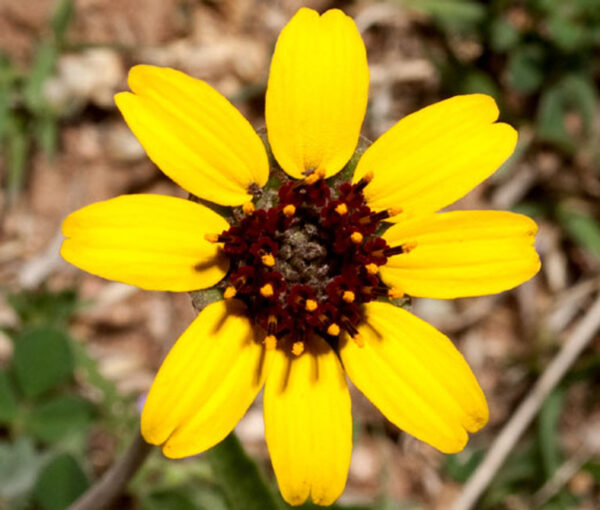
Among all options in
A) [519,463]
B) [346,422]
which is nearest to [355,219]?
[346,422]

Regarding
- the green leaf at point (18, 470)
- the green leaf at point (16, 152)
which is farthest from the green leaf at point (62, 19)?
the green leaf at point (18, 470)

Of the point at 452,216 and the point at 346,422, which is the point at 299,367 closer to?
the point at 346,422

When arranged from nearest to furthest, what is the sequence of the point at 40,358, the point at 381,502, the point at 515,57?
1. the point at 40,358
2. the point at 381,502
3. the point at 515,57

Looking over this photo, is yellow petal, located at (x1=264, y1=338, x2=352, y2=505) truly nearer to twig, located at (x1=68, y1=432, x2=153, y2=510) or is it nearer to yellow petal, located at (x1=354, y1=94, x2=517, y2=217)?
twig, located at (x1=68, y1=432, x2=153, y2=510)

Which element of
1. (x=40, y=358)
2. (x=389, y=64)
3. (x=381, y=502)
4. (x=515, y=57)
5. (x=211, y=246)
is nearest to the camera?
(x=211, y=246)

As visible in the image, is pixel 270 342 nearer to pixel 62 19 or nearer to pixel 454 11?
pixel 62 19

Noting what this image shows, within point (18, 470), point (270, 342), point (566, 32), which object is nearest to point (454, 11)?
point (566, 32)
